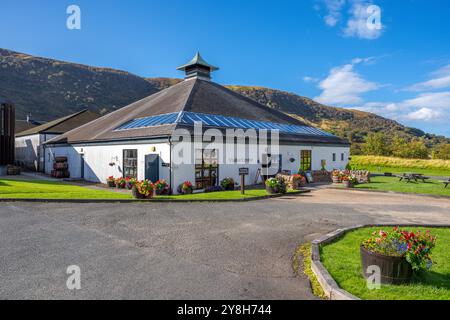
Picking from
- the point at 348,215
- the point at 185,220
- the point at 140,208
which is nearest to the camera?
the point at 185,220

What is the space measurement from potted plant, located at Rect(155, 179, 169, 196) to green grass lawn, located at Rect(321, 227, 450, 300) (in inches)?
404

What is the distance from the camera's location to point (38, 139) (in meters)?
34.2

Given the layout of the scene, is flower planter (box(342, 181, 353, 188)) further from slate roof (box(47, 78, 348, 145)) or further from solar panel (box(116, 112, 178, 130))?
solar panel (box(116, 112, 178, 130))

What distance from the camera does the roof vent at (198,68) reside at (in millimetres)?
31328

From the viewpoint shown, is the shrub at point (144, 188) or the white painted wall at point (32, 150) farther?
the white painted wall at point (32, 150)

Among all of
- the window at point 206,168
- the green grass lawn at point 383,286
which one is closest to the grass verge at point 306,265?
the green grass lawn at point 383,286

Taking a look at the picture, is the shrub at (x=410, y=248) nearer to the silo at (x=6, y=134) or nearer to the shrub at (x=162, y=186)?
the shrub at (x=162, y=186)

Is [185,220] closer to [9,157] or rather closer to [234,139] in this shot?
[234,139]

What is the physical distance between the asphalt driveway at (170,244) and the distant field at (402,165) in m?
26.3

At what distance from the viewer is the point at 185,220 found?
33.7ft

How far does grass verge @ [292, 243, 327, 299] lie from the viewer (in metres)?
5.14

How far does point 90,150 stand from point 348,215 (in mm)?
19855
